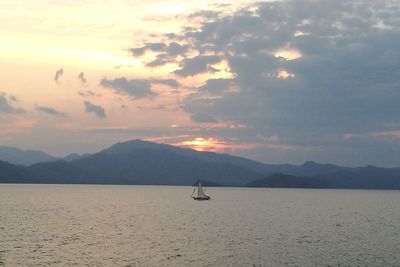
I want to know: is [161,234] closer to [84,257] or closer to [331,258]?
[84,257]

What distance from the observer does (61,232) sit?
11838cm

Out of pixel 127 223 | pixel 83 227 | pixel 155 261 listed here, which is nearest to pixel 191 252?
pixel 155 261

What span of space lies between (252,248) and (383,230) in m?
59.2

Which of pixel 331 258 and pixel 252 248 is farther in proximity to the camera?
pixel 252 248

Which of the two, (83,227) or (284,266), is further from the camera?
(83,227)

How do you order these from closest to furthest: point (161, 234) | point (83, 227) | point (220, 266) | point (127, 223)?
point (220, 266) → point (161, 234) → point (83, 227) → point (127, 223)

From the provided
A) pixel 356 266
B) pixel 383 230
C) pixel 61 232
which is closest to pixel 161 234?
pixel 61 232

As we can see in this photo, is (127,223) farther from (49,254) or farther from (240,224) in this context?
(49,254)

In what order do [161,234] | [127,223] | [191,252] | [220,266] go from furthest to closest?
[127,223]
[161,234]
[191,252]
[220,266]

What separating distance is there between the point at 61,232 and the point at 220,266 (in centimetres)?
5670

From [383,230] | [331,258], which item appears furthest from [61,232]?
[383,230]

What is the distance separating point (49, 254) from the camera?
83.1m

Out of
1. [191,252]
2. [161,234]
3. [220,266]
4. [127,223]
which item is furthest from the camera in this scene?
[127,223]

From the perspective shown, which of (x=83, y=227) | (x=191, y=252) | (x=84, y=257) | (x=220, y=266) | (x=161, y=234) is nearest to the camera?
(x=220, y=266)
